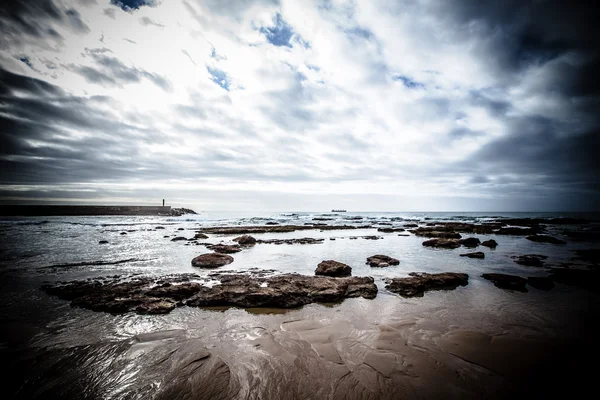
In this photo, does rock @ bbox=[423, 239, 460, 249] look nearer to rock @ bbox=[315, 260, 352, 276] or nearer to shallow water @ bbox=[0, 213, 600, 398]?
shallow water @ bbox=[0, 213, 600, 398]

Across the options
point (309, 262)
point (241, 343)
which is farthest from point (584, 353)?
point (309, 262)

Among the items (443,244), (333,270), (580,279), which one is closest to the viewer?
(580,279)

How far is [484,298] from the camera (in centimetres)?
781

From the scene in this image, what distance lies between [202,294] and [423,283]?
8271 millimetres

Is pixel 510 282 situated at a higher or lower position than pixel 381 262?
higher

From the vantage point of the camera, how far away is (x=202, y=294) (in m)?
7.38

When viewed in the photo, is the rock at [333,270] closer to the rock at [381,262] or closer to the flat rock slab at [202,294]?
the flat rock slab at [202,294]

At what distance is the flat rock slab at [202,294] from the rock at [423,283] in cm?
96

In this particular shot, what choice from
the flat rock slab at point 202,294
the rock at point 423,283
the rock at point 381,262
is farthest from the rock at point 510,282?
the flat rock slab at point 202,294

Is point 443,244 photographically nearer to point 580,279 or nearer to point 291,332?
point 580,279

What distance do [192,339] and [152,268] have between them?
28.2 feet

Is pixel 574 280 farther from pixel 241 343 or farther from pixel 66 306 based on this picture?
pixel 66 306

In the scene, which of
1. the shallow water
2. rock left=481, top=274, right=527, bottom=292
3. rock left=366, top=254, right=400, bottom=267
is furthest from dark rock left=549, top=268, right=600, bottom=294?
rock left=366, top=254, right=400, bottom=267

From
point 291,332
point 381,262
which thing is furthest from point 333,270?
point 291,332
